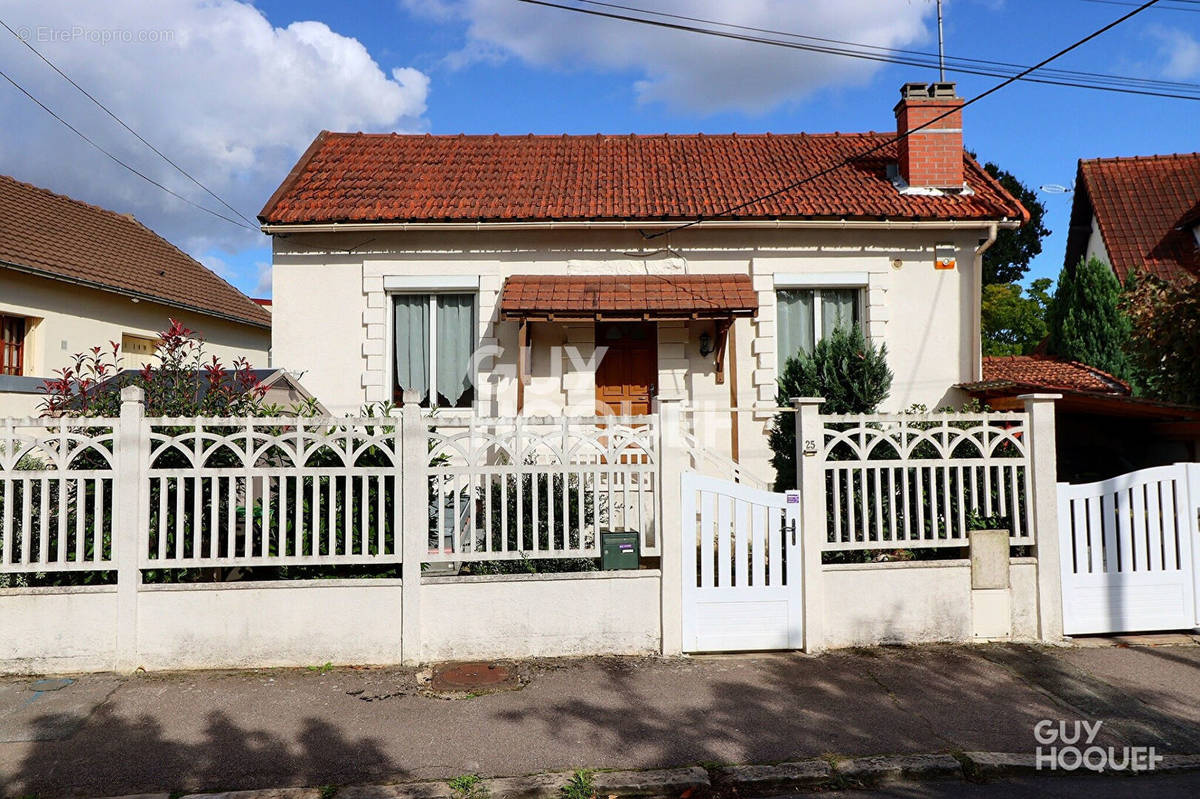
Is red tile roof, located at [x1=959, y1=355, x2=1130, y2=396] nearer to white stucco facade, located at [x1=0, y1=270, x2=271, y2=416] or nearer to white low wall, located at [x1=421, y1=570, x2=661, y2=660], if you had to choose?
white low wall, located at [x1=421, y1=570, x2=661, y2=660]

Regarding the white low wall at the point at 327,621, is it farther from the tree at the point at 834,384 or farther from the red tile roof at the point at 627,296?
the red tile roof at the point at 627,296

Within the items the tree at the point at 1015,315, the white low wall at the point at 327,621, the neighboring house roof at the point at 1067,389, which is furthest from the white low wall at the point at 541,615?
the tree at the point at 1015,315

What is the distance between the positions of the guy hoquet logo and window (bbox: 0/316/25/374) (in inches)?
604

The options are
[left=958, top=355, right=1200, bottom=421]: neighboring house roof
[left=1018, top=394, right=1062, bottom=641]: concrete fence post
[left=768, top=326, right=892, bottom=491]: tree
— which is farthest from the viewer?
[left=958, top=355, right=1200, bottom=421]: neighboring house roof

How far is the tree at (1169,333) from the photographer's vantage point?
780 centimetres

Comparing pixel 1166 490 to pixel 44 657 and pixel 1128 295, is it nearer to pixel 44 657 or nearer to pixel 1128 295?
pixel 1128 295

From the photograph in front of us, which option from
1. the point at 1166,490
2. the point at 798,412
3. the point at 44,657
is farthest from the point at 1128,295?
the point at 44,657

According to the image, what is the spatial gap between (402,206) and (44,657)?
6.72 meters

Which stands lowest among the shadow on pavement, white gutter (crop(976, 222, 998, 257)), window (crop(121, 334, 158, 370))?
the shadow on pavement

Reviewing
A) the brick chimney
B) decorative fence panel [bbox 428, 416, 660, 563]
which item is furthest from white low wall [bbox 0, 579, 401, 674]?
the brick chimney

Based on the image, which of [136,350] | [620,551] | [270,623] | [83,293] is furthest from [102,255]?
[620,551]

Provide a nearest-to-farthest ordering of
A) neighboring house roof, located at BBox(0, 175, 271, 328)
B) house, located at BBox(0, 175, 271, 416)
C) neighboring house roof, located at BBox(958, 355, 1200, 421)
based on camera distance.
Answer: neighboring house roof, located at BBox(958, 355, 1200, 421) < house, located at BBox(0, 175, 271, 416) < neighboring house roof, located at BBox(0, 175, 271, 328)

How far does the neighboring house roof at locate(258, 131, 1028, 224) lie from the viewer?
975 cm

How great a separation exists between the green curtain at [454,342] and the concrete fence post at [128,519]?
5.10 m
